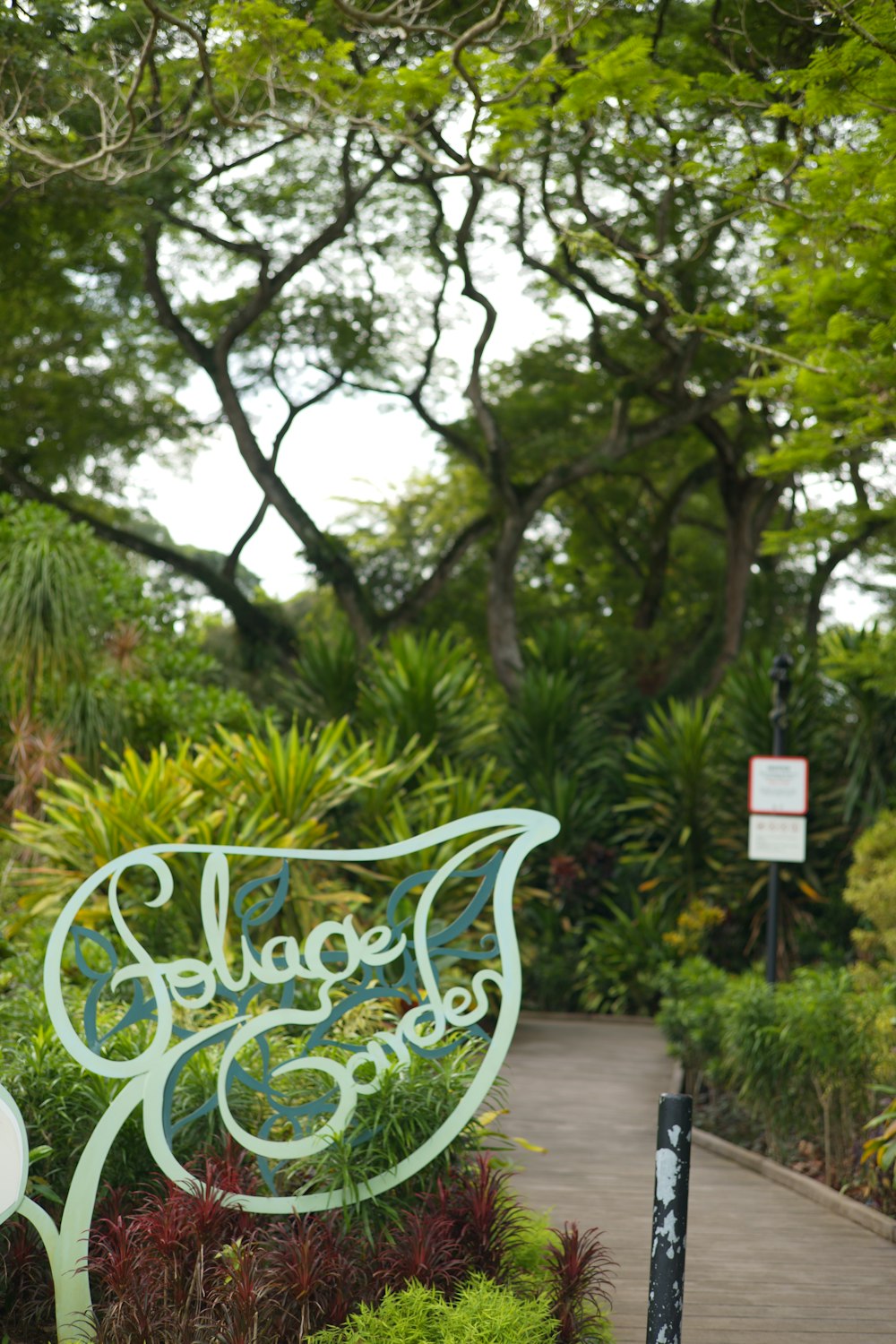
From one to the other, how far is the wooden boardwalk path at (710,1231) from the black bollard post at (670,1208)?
2.36 ft

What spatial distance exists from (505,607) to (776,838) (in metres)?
8.75

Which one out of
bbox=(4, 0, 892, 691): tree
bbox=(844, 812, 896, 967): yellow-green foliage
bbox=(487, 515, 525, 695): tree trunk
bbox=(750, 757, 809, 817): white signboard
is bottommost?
bbox=(844, 812, 896, 967): yellow-green foliage

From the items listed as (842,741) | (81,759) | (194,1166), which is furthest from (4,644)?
(842,741)

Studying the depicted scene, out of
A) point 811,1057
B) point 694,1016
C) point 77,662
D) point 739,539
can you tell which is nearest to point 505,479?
point 739,539

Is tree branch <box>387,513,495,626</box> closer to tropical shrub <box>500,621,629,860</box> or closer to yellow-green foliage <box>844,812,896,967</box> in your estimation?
tropical shrub <box>500,621,629,860</box>

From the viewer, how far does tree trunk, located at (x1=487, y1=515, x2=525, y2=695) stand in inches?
705

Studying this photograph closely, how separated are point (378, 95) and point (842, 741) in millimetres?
8554

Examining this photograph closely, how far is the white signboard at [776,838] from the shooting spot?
379 inches

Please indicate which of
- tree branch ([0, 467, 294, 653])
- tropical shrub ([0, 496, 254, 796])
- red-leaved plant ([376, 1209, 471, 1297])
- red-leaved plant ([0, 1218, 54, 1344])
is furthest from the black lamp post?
tree branch ([0, 467, 294, 653])

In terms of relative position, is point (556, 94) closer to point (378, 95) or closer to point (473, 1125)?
point (378, 95)

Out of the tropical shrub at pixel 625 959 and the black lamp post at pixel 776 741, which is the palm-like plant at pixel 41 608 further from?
the tropical shrub at pixel 625 959

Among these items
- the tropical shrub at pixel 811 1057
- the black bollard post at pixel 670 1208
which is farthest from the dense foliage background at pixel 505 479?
the black bollard post at pixel 670 1208

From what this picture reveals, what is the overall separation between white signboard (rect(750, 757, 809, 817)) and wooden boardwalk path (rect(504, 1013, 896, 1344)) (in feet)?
7.43

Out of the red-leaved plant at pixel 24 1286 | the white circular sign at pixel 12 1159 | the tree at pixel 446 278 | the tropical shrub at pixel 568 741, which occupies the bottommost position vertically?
the red-leaved plant at pixel 24 1286
